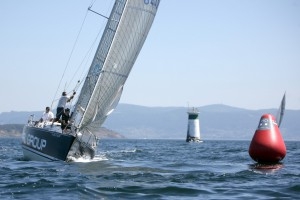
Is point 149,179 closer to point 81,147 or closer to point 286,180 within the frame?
point 286,180

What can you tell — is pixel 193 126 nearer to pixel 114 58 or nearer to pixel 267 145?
pixel 267 145

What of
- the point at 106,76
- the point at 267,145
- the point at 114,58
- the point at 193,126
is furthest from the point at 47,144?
the point at 193,126

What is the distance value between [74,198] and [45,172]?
578cm

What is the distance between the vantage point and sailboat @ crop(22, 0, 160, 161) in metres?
21.8

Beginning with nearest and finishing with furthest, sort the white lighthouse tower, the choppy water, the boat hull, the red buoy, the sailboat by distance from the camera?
the choppy water < the boat hull < the sailboat < the red buoy < the white lighthouse tower

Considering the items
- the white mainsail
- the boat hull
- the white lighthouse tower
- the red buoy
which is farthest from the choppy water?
the white lighthouse tower

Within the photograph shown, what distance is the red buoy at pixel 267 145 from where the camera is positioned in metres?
22.2

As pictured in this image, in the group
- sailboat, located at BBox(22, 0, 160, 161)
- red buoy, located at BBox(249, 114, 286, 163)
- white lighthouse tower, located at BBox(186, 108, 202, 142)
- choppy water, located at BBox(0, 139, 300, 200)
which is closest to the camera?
choppy water, located at BBox(0, 139, 300, 200)

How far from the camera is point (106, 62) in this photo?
2173 cm

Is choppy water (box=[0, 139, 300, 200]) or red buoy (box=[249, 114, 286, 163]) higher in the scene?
red buoy (box=[249, 114, 286, 163])

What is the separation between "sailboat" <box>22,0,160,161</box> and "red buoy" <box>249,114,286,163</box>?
6298 millimetres

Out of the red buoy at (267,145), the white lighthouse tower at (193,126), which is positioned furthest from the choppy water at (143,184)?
the white lighthouse tower at (193,126)

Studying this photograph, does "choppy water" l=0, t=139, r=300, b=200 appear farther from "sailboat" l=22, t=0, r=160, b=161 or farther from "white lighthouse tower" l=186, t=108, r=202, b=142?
"white lighthouse tower" l=186, t=108, r=202, b=142

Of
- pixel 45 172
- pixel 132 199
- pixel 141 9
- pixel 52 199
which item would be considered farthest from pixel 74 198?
pixel 141 9
